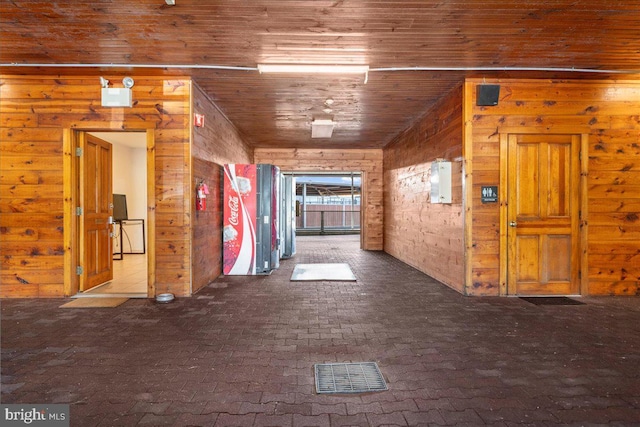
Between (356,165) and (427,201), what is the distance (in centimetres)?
403

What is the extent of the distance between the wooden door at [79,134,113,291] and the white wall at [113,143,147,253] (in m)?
3.38

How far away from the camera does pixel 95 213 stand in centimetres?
498

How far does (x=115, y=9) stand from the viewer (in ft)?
9.77

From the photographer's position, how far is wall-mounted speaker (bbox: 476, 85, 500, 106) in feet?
14.7

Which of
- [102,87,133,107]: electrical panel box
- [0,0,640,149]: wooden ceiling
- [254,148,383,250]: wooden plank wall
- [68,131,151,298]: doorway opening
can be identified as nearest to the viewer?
[0,0,640,149]: wooden ceiling

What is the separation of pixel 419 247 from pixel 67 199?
5.81 metres

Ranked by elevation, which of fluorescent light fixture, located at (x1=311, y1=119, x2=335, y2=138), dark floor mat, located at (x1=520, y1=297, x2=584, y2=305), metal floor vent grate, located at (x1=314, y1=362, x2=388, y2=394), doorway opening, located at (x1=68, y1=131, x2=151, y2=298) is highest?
fluorescent light fixture, located at (x1=311, y1=119, x2=335, y2=138)

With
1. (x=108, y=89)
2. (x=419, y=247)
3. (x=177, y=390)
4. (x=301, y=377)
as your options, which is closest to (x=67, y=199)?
(x=108, y=89)

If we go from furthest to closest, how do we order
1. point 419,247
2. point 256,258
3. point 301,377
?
point 419,247 → point 256,258 → point 301,377

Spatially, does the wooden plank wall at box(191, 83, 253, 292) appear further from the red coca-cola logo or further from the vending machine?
the vending machine

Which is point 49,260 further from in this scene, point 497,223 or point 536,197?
point 536,197

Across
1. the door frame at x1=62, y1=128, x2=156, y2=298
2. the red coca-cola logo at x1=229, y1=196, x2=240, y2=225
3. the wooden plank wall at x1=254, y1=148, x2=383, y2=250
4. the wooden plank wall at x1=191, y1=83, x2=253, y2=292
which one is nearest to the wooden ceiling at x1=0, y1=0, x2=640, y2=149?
the wooden plank wall at x1=191, y1=83, x2=253, y2=292

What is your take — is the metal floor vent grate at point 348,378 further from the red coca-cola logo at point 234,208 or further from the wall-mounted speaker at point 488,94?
the red coca-cola logo at point 234,208

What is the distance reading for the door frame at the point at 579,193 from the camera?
4.56 metres
